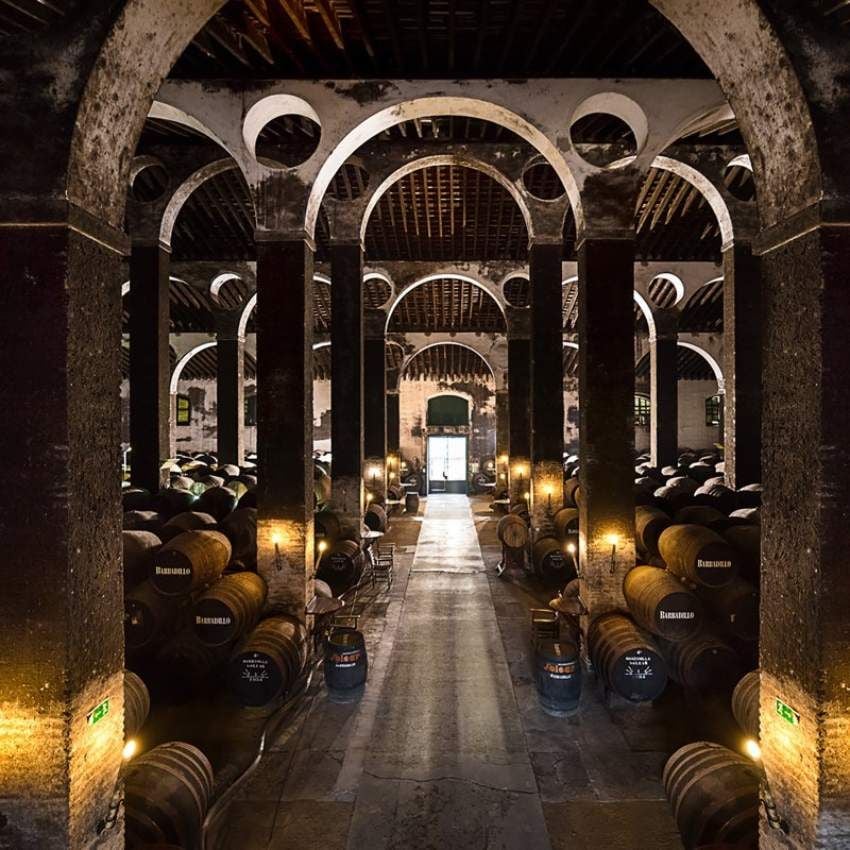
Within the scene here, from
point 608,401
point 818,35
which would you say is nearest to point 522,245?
point 608,401

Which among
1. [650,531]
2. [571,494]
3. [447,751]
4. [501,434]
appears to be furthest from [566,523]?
[501,434]

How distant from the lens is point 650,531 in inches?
396

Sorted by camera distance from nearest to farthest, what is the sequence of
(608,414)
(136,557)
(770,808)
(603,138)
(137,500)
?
(770,808) < (136,557) < (608,414) < (603,138) < (137,500)

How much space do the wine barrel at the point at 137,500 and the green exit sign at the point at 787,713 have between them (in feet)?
35.2

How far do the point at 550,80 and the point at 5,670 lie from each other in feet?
31.5

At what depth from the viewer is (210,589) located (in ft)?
27.6

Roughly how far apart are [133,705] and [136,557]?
2941 millimetres

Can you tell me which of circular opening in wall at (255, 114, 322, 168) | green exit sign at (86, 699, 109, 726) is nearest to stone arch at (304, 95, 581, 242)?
circular opening in wall at (255, 114, 322, 168)

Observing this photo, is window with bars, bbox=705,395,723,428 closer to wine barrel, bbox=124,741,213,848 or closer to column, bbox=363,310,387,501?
column, bbox=363,310,387,501

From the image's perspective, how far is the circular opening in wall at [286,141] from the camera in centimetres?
1023

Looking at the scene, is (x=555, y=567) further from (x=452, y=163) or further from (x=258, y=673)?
(x=452, y=163)

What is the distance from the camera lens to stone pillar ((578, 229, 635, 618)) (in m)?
9.09

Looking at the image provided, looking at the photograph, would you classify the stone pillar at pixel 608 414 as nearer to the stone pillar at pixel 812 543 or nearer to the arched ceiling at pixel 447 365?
the stone pillar at pixel 812 543

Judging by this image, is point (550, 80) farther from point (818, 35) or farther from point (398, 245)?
point (398, 245)
